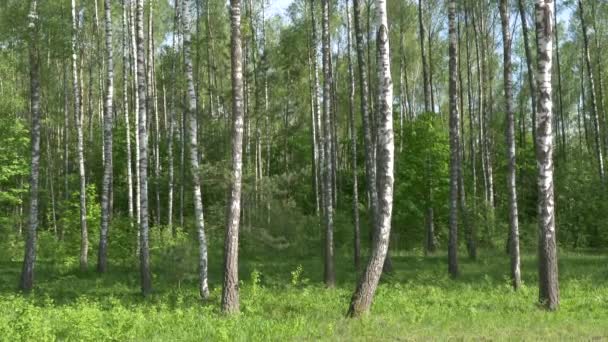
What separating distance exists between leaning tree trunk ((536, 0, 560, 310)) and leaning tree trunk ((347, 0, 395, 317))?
294 cm

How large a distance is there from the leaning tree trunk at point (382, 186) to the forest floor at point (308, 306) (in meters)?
0.49

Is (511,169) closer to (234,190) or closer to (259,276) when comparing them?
(259,276)

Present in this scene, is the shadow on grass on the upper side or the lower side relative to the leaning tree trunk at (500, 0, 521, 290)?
lower

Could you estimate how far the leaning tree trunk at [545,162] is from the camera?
36.1ft

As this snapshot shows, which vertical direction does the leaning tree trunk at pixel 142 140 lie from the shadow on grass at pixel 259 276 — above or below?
above

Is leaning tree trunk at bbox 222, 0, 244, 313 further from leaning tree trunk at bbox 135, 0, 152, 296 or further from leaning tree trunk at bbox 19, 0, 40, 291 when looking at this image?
leaning tree trunk at bbox 19, 0, 40, 291

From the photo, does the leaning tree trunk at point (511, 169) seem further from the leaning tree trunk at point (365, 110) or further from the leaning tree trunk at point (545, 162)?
the leaning tree trunk at point (365, 110)

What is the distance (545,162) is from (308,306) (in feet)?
17.9

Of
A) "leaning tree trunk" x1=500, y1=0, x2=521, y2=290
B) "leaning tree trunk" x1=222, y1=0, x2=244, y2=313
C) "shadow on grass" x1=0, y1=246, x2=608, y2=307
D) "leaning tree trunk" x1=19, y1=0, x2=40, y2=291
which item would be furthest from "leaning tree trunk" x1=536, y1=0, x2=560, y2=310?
"leaning tree trunk" x1=19, y1=0, x2=40, y2=291

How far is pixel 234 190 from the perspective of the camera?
37.8ft

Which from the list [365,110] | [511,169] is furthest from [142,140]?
[511,169]

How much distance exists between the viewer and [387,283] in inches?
639

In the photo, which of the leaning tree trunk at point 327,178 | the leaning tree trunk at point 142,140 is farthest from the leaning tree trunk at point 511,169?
the leaning tree trunk at point 142,140

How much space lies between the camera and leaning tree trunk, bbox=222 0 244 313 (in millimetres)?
11367
